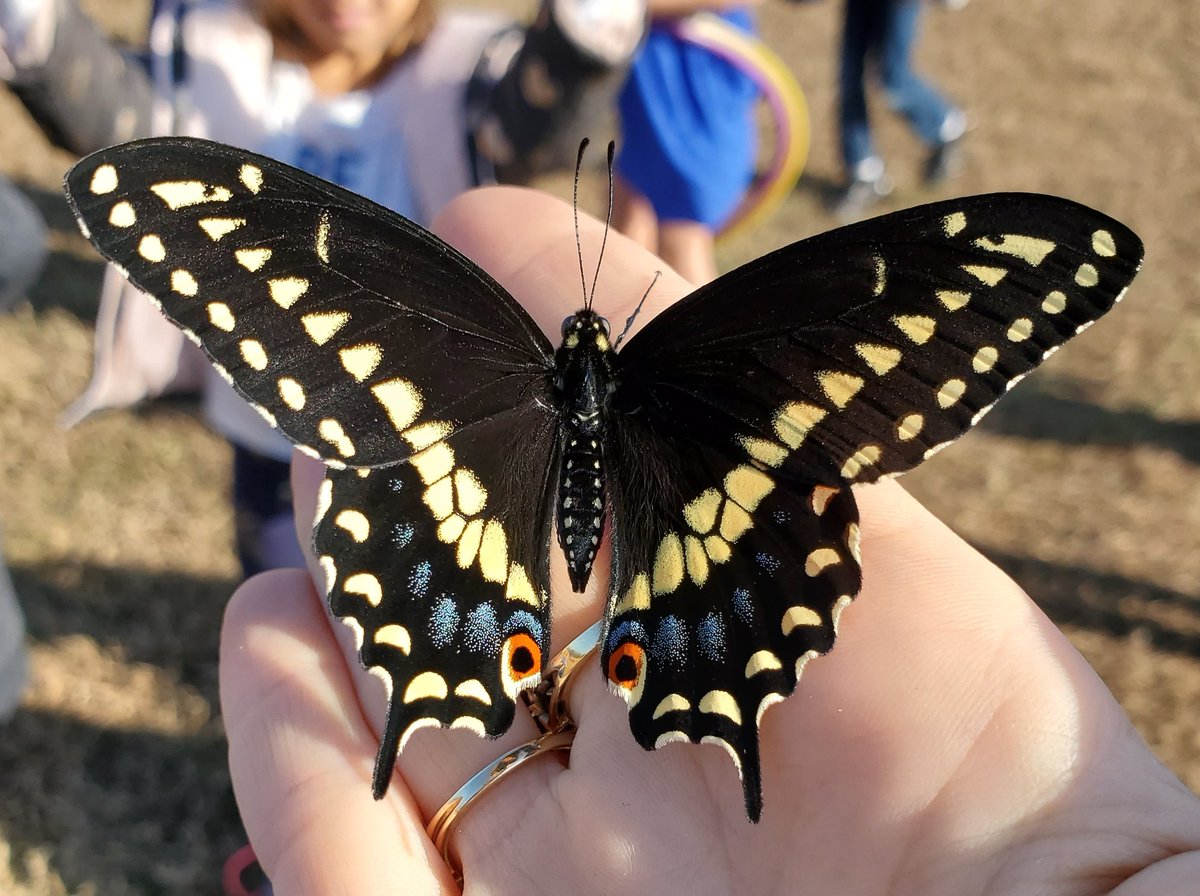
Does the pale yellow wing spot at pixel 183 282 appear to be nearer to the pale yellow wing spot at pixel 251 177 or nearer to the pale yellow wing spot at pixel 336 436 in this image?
the pale yellow wing spot at pixel 251 177

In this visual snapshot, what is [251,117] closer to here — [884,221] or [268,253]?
[268,253]

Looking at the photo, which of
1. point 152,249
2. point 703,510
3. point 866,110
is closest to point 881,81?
point 866,110

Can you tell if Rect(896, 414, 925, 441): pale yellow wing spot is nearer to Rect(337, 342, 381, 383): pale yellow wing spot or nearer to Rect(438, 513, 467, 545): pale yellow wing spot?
Rect(438, 513, 467, 545): pale yellow wing spot

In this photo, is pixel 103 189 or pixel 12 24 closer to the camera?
pixel 103 189

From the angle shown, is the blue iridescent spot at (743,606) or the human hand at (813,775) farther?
the blue iridescent spot at (743,606)

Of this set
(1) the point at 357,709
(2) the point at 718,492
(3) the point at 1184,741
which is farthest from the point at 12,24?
(3) the point at 1184,741

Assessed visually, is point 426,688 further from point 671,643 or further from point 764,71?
point 764,71

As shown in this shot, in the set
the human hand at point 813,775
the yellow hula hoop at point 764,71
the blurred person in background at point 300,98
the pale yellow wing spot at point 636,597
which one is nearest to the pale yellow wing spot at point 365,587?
the human hand at point 813,775
